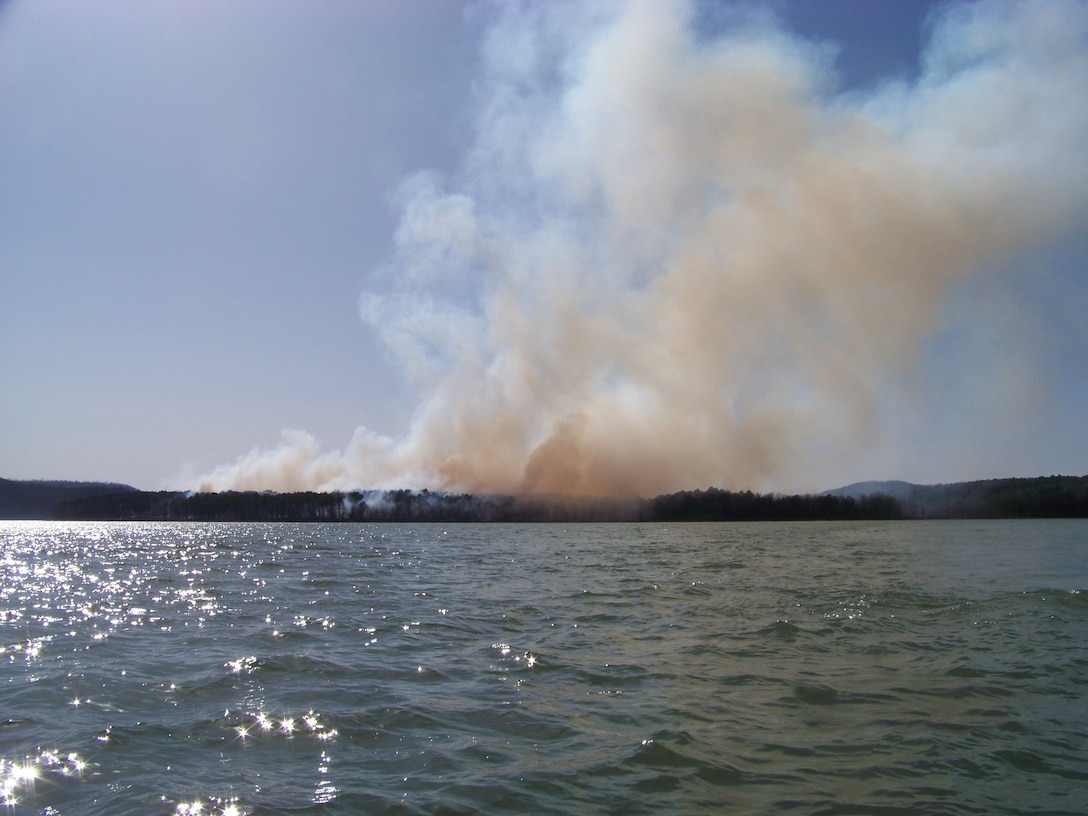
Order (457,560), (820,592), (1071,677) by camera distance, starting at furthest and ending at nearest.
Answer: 1. (457,560)
2. (820,592)
3. (1071,677)

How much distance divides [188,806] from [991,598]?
31.0 meters

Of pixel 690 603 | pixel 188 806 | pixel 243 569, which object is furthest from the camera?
pixel 243 569

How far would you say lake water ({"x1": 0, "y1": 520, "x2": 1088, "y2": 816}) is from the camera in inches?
426

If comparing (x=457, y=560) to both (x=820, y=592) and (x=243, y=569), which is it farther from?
(x=820, y=592)

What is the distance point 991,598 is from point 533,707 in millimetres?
24295

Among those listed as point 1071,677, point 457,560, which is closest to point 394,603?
point 1071,677

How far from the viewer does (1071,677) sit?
58.1ft

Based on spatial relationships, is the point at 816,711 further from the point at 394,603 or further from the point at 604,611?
the point at 394,603

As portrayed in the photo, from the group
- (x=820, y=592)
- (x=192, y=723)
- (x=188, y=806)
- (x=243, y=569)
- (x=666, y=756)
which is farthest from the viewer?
(x=243, y=569)

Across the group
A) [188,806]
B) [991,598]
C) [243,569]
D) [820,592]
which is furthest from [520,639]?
[243,569]

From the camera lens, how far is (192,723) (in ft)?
46.2

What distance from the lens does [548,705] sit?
1531 centimetres

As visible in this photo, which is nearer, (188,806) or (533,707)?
(188,806)

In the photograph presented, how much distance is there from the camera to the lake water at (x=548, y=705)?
10.8 metres
